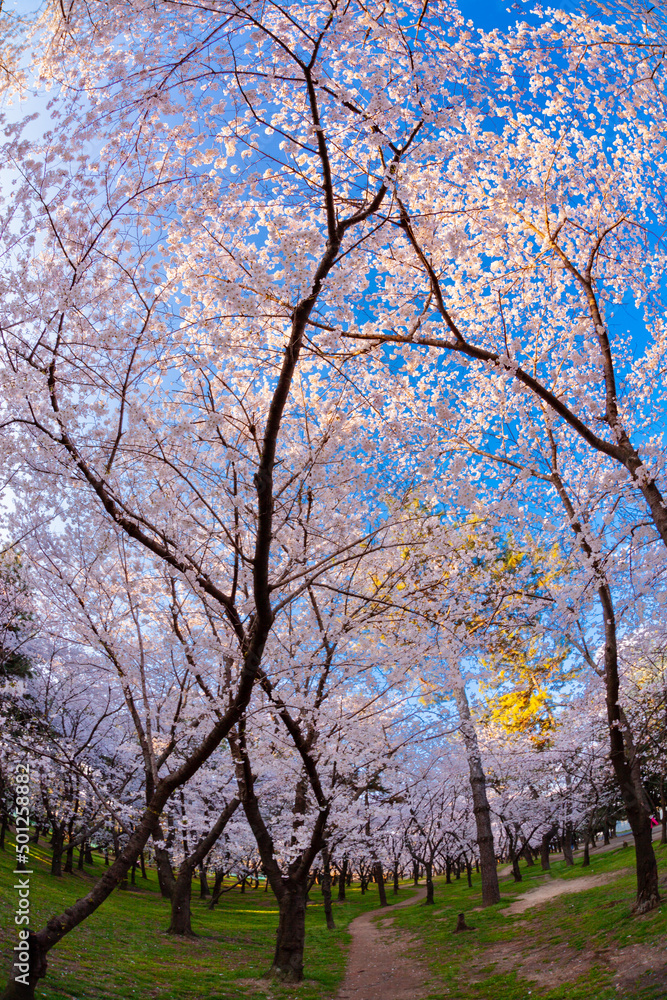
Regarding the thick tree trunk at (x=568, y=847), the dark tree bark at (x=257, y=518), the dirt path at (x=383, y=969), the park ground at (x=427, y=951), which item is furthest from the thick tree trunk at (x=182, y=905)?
the thick tree trunk at (x=568, y=847)

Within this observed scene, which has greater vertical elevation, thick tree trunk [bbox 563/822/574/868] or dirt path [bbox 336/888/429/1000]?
dirt path [bbox 336/888/429/1000]

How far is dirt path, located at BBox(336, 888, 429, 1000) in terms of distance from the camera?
9773 millimetres

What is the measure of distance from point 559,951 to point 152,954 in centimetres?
713

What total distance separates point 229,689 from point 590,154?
782cm

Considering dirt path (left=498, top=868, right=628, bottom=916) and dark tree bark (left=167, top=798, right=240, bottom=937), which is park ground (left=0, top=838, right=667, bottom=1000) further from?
dark tree bark (left=167, top=798, right=240, bottom=937)

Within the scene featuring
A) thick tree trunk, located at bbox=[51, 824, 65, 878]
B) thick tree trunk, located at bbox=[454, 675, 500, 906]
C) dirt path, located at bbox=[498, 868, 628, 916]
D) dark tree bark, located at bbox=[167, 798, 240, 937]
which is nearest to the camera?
dark tree bark, located at bbox=[167, 798, 240, 937]

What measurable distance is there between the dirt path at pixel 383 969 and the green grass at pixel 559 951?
0.35 meters

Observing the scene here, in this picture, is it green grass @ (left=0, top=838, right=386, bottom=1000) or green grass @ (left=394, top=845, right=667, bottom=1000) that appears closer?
green grass @ (left=394, top=845, right=667, bottom=1000)

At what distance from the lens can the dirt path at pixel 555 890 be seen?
15.2m

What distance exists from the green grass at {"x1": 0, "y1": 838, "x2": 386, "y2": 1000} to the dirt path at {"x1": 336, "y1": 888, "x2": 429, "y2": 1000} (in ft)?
1.10

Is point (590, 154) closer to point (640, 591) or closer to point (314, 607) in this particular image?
point (640, 591)

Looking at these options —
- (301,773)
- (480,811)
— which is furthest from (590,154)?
(480,811)

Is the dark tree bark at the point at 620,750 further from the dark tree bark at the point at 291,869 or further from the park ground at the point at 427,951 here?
the dark tree bark at the point at 291,869

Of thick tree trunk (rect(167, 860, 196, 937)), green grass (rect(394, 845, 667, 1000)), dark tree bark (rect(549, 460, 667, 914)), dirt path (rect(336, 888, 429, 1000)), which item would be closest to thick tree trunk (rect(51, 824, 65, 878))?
thick tree trunk (rect(167, 860, 196, 937))
